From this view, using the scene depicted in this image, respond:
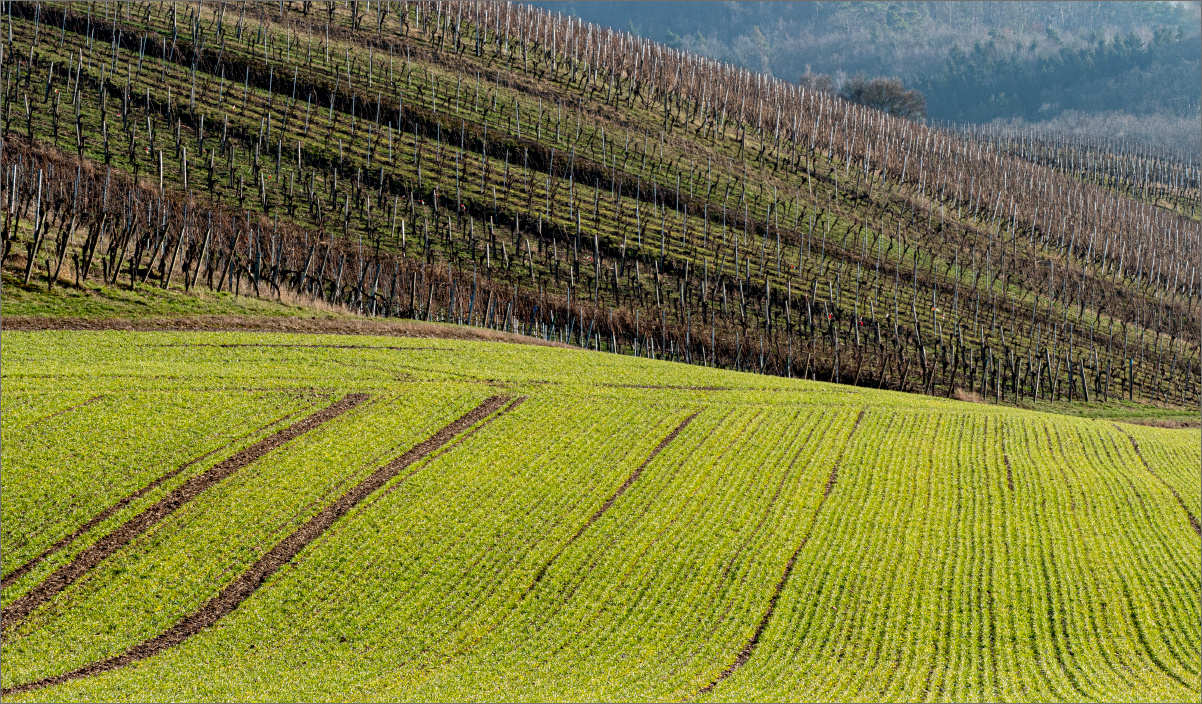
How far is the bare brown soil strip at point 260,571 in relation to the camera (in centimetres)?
2200

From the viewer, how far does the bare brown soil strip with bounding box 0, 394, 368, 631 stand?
23814 mm

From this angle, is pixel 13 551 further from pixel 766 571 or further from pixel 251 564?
pixel 766 571

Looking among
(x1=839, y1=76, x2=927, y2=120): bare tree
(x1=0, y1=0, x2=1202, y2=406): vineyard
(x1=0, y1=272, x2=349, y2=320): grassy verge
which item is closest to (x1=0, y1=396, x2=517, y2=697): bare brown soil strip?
(x1=0, y1=272, x2=349, y2=320): grassy verge

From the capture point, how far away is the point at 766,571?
27391mm

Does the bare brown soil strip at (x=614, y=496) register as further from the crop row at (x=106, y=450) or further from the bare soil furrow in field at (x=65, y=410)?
the bare soil furrow in field at (x=65, y=410)

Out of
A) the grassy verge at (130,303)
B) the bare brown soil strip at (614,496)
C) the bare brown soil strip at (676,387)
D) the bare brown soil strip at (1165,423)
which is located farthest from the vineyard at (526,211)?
the bare brown soil strip at (614,496)

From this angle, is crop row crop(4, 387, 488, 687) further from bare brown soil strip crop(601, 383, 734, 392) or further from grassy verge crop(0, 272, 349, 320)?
grassy verge crop(0, 272, 349, 320)

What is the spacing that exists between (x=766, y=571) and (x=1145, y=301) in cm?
9494

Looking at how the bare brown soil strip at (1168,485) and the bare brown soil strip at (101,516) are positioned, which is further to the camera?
the bare brown soil strip at (1168,485)

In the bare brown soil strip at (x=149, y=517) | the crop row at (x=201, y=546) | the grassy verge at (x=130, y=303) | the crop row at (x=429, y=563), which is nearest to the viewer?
the crop row at (x=201, y=546)

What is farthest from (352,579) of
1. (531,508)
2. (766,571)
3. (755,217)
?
(755,217)

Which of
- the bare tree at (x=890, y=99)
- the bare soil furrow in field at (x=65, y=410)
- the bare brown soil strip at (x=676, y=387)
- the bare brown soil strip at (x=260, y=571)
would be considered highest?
the bare tree at (x=890, y=99)

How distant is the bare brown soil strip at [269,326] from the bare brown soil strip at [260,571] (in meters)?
15.5

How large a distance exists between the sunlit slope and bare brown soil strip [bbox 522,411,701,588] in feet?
0.41
